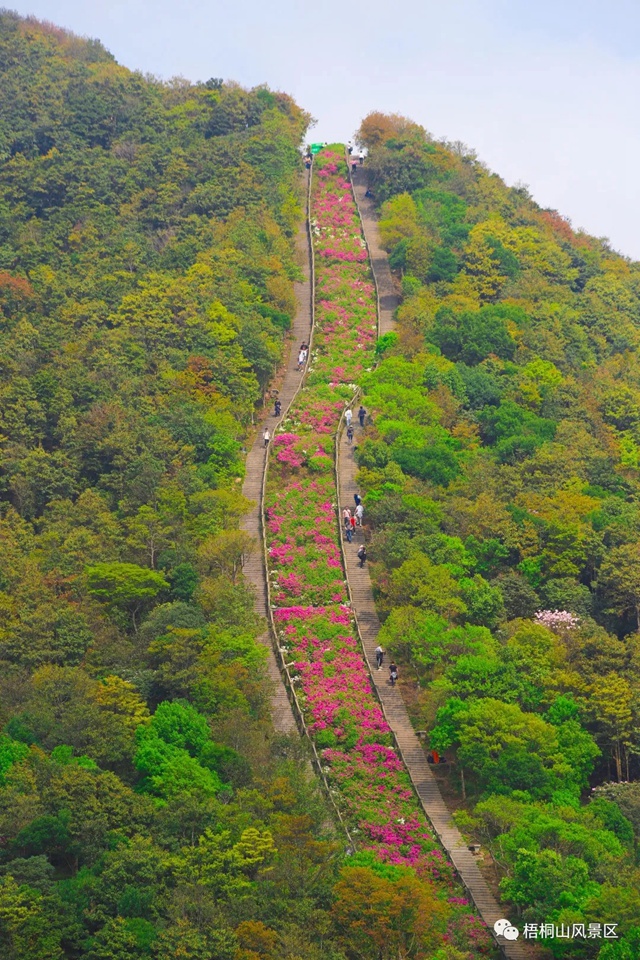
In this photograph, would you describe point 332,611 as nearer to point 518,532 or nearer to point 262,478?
point 518,532

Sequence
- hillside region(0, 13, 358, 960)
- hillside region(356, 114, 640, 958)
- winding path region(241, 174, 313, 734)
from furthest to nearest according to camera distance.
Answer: winding path region(241, 174, 313, 734)
hillside region(356, 114, 640, 958)
hillside region(0, 13, 358, 960)

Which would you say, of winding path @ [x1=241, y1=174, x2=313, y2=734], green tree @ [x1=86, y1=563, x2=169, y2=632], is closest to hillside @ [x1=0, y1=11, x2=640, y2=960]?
green tree @ [x1=86, y1=563, x2=169, y2=632]

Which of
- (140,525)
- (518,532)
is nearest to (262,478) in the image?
(140,525)

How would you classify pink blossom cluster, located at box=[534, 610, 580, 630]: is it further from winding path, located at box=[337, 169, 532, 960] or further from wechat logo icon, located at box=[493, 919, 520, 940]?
wechat logo icon, located at box=[493, 919, 520, 940]

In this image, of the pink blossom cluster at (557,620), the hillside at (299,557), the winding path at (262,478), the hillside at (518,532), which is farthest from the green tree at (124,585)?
the pink blossom cluster at (557,620)

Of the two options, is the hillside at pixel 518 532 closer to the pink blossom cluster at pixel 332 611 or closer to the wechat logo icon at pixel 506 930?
the wechat logo icon at pixel 506 930
